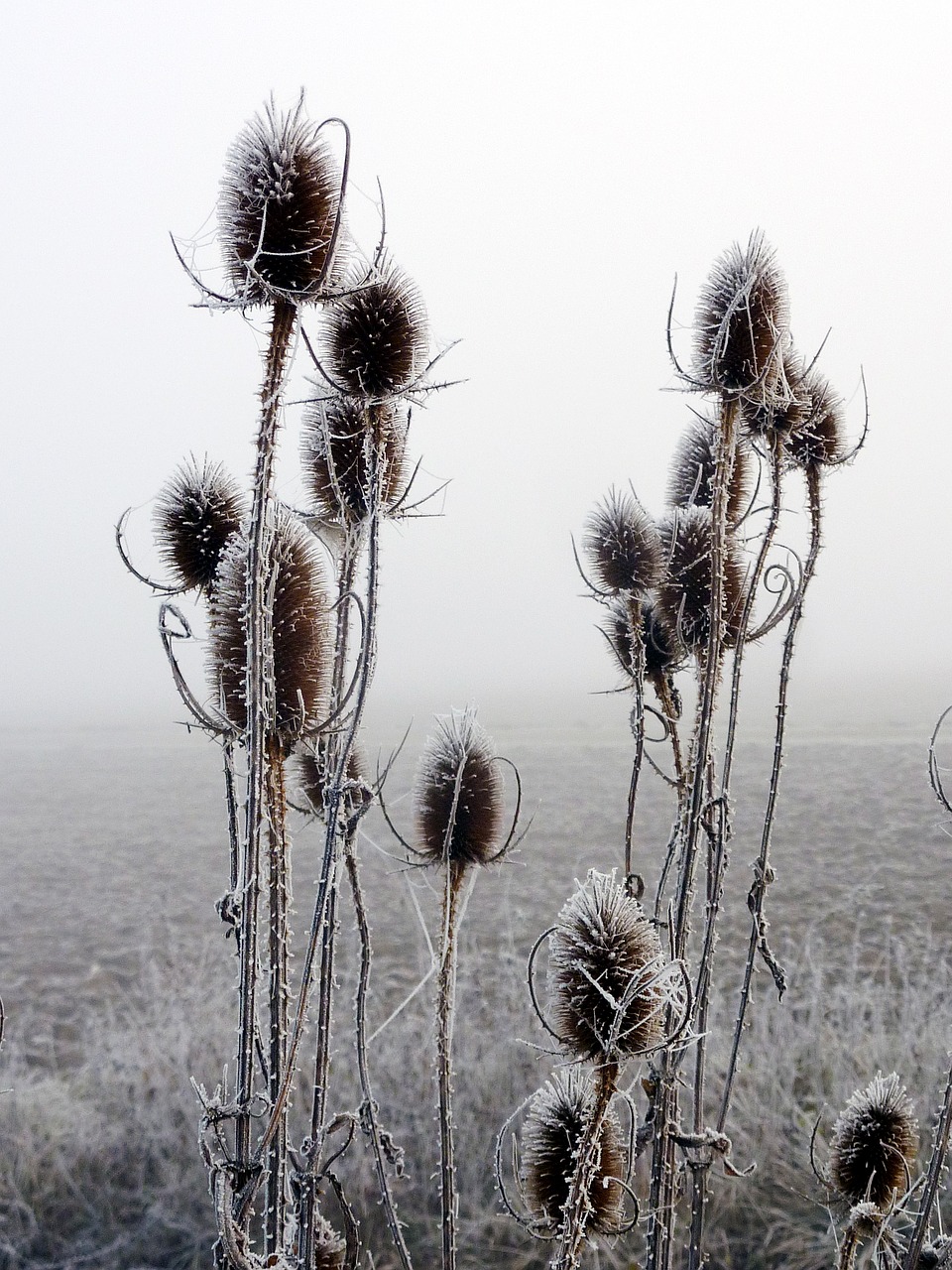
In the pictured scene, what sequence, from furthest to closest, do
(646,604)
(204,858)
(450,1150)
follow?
(204,858), (646,604), (450,1150)

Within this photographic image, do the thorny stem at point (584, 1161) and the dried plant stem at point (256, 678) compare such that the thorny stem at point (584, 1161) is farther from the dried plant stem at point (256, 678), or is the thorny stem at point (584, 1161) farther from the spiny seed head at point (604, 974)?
the dried plant stem at point (256, 678)

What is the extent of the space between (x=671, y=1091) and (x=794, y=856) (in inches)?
258

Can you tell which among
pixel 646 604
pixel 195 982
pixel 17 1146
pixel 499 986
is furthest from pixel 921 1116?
pixel 17 1146

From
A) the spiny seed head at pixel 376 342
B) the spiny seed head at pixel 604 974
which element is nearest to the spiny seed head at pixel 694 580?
the spiny seed head at pixel 376 342

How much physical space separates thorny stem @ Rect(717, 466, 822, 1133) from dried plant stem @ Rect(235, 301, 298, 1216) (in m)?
1.45

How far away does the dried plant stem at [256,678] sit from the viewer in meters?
1.50

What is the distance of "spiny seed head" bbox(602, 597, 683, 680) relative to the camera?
8.41 ft

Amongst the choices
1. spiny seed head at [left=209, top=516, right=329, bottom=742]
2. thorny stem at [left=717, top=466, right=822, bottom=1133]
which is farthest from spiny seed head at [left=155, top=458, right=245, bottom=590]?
thorny stem at [left=717, top=466, right=822, bottom=1133]

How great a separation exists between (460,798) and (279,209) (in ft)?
4.52

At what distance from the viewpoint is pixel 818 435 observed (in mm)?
2617

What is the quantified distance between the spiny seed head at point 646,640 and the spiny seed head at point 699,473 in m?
0.36

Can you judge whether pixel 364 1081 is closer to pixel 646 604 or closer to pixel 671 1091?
Answer: pixel 671 1091

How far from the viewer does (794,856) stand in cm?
817

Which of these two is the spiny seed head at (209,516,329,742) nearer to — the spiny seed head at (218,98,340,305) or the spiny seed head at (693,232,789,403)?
the spiny seed head at (218,98,340,305)
